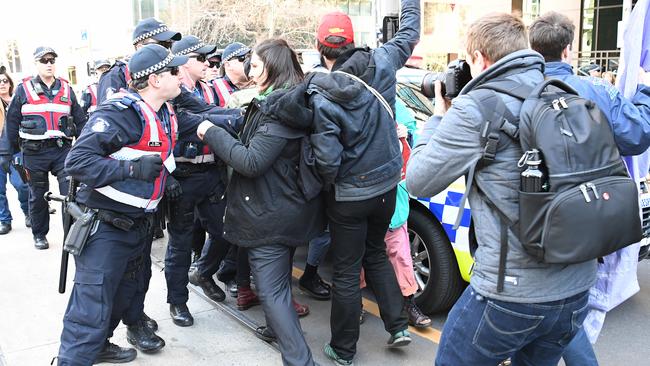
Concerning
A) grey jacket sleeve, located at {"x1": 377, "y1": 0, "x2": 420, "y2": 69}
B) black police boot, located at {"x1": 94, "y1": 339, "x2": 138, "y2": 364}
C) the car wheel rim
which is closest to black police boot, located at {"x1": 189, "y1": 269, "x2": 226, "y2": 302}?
black police boot, located at {"x1": 94, "y1": 339, "x2": 138, "y2": 364}

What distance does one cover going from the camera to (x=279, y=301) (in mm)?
3293

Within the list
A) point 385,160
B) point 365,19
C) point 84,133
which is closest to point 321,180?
point 385,160

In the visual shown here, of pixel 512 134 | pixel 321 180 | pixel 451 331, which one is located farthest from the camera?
pixel 321 180

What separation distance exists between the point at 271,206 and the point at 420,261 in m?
1.46

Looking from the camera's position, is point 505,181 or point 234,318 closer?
point 505,181

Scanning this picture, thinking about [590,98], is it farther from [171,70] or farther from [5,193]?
[5,193]

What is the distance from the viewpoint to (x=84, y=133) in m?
3.07

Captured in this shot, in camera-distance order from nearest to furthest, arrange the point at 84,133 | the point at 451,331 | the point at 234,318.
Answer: the point at 451,331
the point at 84,133
the point at 234,318

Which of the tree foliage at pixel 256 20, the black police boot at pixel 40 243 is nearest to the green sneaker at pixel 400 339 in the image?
the black police boot at pixel 40 243

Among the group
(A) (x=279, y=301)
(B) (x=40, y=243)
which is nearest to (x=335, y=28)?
(A) (x=279, y=301)

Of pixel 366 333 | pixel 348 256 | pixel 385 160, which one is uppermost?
pixel 385 160

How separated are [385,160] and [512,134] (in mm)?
1393

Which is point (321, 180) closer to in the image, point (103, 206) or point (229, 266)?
point (103, 206)

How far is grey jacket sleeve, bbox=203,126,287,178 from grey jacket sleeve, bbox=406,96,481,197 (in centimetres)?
108
